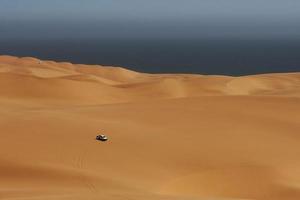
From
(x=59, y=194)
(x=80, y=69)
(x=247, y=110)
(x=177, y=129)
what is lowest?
(x=59, y=194)

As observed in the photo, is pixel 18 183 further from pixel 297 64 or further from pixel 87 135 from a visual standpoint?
pixel 297 64

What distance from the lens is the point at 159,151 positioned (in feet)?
53.2

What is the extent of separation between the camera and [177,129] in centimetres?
1880

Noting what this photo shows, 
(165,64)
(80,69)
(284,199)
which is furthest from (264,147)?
(165,64)

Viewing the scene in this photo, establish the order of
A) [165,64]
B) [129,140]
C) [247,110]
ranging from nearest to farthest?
[129,140], [247,110], [165,64]

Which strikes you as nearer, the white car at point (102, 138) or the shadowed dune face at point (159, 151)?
the shadowed dune face at point (159, 151)

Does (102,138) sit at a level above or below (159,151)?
above

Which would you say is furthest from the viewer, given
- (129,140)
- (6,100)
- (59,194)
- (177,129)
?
(6,100)

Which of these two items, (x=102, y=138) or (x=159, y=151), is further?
(x=102, y=138)

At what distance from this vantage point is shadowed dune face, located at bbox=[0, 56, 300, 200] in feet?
44.0

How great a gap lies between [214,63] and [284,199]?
92815 mm

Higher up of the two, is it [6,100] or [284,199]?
[6,100]

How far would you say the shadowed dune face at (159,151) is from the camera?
13.4 meters

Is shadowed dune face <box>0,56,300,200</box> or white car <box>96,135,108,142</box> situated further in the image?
white car <box>96,135,108,142</box>
